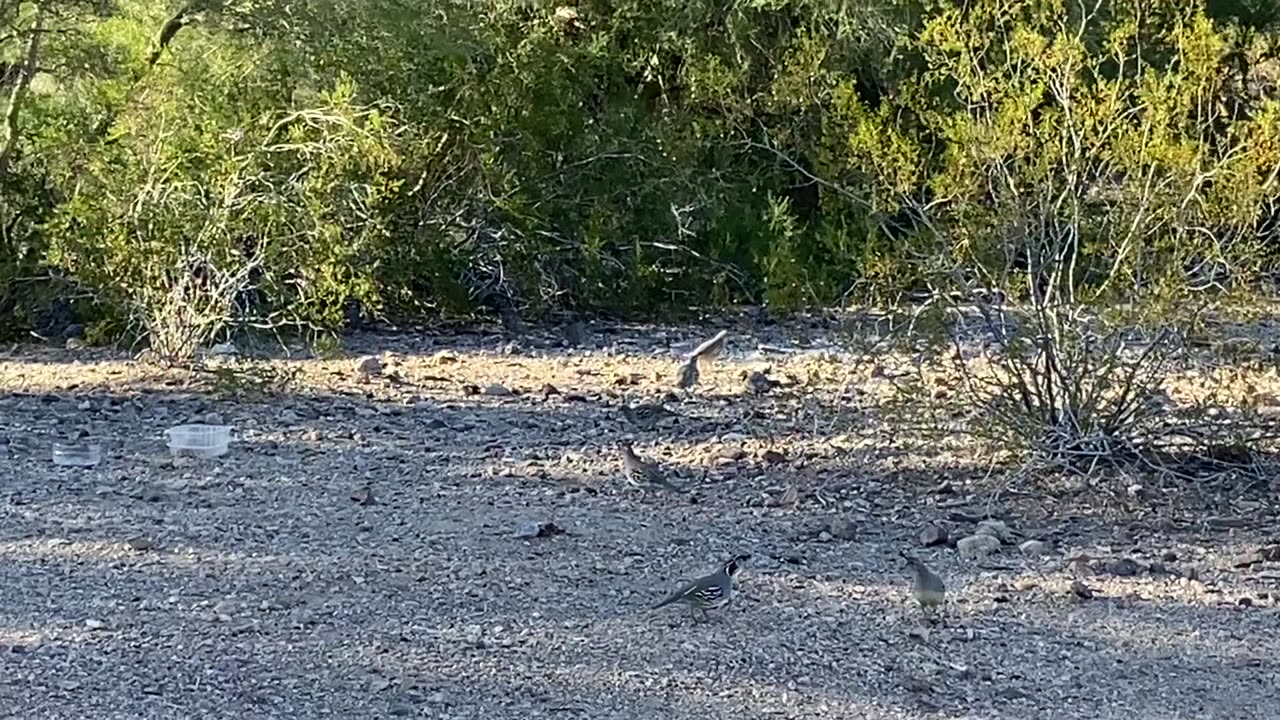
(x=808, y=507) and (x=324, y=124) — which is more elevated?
(x=324, y=124)

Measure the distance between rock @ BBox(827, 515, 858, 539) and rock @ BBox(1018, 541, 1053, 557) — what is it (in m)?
0.62

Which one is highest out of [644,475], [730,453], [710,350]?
[644,475]

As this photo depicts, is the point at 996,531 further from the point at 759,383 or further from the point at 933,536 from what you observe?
the point at 759,383

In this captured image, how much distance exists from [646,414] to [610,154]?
4.61 meters

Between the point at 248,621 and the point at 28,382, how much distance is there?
210 inches

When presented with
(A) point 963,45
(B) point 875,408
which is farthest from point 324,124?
(A) point 963,45

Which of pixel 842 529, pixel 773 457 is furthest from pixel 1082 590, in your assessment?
pixel 773 457

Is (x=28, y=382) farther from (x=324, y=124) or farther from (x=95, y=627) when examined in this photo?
(x=95, y=627)

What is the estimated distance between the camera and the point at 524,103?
43.8 feet

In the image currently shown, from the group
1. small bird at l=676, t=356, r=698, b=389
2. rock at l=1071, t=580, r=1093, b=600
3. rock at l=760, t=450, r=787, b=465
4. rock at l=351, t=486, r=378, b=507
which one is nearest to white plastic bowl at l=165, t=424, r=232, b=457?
rock at l=351, t=486, r=378, b=507

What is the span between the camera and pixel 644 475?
7.62 m

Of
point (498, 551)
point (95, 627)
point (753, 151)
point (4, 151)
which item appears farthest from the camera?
point (753, 151)

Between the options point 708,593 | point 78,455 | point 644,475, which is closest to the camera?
point 708,593

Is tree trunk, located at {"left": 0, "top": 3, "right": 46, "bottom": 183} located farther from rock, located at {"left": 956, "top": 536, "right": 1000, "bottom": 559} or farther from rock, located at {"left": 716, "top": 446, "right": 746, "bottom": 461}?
rock, located at {"left": 956, "top": 536, "right": 1000, "bottom": 559}
